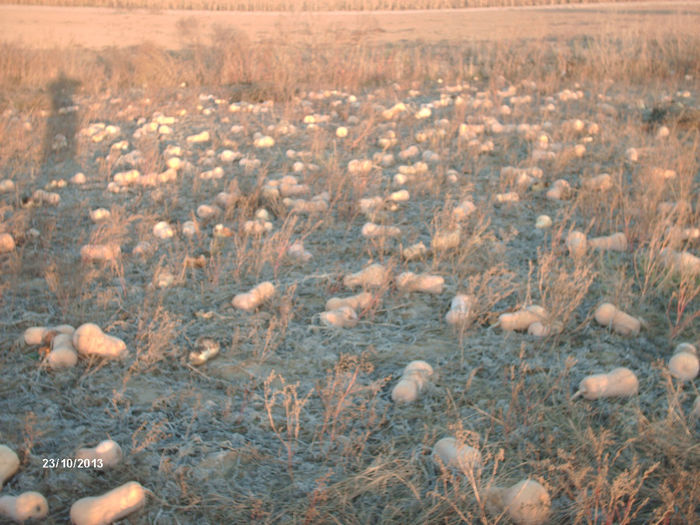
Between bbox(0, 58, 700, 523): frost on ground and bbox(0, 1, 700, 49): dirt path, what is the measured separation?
25.6 feet

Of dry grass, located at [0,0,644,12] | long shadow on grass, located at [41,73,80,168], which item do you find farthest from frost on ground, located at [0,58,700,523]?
dry grass, located at [0,0,644,12]

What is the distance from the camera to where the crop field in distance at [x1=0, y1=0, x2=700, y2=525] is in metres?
2.27

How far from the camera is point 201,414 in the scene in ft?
8.70

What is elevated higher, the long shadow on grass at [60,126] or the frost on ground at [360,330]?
the long shadow on grass at [60,126]

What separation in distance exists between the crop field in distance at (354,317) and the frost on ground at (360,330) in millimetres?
15

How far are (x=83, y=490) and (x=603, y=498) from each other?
1.86 meters

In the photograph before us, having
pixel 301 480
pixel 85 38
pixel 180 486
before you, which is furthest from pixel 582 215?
pixel 85 38

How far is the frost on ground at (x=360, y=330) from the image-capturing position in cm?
228

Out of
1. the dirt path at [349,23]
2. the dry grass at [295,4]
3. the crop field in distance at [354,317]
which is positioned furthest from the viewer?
the dry grass at [295,4]

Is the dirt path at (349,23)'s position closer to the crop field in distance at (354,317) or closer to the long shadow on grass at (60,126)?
the long shadow on grass at (60,126)

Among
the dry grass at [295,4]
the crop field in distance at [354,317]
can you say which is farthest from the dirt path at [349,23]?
the crop field in distance at [354,317]

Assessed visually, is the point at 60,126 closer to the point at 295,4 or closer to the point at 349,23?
the point at 349,23

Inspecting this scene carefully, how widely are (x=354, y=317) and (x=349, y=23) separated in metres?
13.4

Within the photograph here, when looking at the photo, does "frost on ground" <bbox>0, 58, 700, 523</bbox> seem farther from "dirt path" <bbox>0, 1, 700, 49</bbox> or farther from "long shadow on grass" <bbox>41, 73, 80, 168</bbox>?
"dirt path" <bbox>0, 1, 700, 49</bbox>
